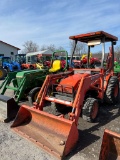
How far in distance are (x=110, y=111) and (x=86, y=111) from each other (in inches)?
55.0

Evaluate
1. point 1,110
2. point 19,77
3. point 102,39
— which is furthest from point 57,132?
point 19,77

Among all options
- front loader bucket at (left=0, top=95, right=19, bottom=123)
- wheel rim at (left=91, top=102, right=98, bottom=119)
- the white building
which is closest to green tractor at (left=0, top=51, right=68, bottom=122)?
front loader bucket at (left=0, top=95, right=19, bottom=123)

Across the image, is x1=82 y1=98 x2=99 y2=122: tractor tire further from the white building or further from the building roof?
the white building

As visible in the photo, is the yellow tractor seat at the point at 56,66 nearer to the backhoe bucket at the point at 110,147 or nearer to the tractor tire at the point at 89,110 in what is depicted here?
the tractor tire at the point at 89,110

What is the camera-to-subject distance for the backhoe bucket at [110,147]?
9.09 ft

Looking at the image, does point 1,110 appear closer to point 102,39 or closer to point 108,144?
point 108,144

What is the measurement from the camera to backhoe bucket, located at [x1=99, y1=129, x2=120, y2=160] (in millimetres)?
2771

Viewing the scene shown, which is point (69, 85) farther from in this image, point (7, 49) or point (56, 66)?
point (7, 49)

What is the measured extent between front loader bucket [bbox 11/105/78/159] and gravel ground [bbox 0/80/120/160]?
12 cm

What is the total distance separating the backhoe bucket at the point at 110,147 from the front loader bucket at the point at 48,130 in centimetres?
66

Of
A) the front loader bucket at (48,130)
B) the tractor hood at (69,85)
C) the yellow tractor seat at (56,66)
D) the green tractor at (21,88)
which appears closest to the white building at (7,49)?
the yellow tractor seat at (56,66)

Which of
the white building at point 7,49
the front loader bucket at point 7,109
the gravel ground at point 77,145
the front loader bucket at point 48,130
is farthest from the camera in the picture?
the white building at point 7,49

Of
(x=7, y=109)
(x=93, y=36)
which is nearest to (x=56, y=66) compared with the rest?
(x=93, y=36)

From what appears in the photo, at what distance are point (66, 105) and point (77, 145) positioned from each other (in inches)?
48.2
